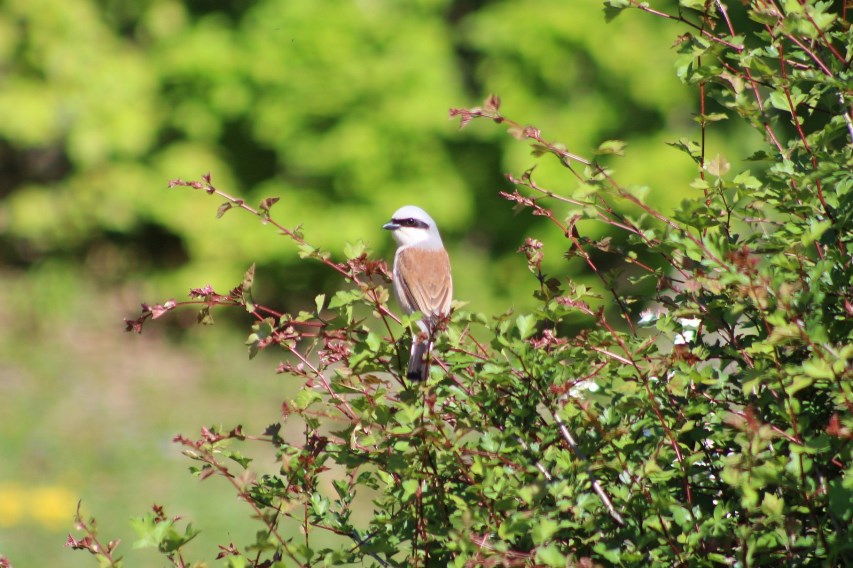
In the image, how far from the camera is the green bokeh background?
938cm

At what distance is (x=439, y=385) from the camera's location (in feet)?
8.65

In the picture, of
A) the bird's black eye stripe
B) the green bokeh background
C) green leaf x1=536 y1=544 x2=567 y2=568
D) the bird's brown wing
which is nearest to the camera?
green leaf x1=536 y1=544 x2=567 y2=568

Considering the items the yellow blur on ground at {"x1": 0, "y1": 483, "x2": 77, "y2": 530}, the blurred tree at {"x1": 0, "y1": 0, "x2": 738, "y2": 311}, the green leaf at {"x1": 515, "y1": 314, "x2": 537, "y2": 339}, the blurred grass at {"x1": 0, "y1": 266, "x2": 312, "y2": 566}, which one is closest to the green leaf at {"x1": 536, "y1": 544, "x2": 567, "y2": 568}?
the green leaf at {"x1": 515, "y1": 314, "x2": 537, "y2": 339}

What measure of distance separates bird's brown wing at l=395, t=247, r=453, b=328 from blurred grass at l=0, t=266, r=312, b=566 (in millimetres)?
2493

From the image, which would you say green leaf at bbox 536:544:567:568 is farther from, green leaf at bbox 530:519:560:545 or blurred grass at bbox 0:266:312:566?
blurred grass at bbox 0:266:312:566

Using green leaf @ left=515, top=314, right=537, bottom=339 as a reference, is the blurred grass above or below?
above

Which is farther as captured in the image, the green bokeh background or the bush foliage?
the green bokeh background

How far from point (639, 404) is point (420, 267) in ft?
9.41

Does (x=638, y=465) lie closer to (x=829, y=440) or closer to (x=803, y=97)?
(x=829, y=440)

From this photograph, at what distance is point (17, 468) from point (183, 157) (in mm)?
3275

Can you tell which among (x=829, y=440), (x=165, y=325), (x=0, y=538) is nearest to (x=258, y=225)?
(x=165, y=325)

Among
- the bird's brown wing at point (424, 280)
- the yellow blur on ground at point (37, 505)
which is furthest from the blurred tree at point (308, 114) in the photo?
the bird's brown wing at point (424, 280)

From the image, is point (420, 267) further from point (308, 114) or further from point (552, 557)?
point (308, 114)

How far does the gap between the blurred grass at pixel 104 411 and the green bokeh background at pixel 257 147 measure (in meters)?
0.03
